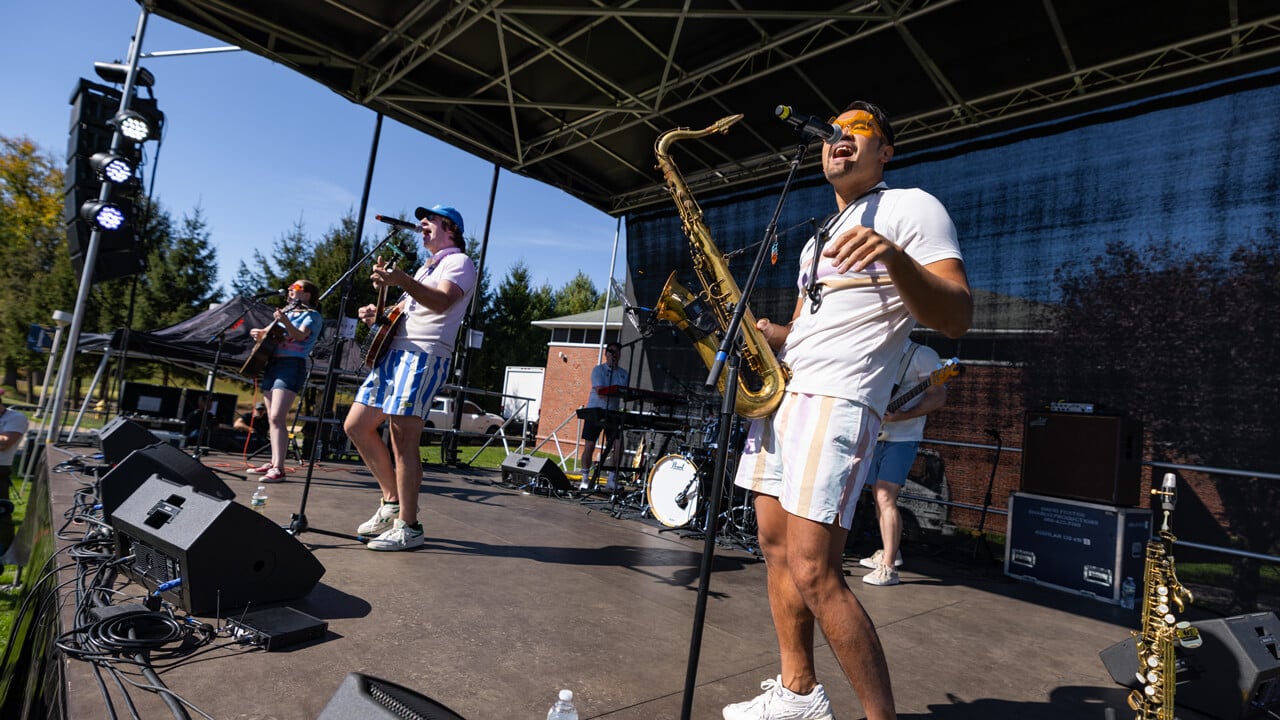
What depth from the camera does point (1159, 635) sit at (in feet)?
6.18

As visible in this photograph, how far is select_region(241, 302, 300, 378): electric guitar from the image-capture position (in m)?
5.36

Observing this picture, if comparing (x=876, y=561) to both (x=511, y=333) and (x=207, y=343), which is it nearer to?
(x=207, y=343)

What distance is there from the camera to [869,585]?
4.06 m

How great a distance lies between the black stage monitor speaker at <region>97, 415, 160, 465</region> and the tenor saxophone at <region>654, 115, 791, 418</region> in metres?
2.92

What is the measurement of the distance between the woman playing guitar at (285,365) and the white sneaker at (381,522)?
7.15 ft

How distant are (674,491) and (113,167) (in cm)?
698

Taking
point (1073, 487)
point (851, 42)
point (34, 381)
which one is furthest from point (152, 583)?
point (34, 381)

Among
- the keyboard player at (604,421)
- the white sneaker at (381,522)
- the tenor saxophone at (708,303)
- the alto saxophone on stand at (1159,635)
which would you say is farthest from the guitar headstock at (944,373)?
the white sneaker at (381,522)

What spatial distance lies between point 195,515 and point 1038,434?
18.1ft

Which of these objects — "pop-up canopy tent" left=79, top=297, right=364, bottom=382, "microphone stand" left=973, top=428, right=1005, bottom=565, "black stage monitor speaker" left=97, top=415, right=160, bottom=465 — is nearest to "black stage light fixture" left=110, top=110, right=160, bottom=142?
"pop-up canopy tent" left=79, top=297, right=364, bottom=382

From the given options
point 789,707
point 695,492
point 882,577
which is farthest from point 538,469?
point 789,707

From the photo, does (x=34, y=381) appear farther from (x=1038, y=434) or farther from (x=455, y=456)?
(x=1038, y=434)

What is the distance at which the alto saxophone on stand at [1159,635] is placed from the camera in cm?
185

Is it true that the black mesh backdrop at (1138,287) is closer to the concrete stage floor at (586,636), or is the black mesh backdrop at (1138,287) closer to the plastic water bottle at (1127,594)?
the plastic water bottle at (1127,594)
